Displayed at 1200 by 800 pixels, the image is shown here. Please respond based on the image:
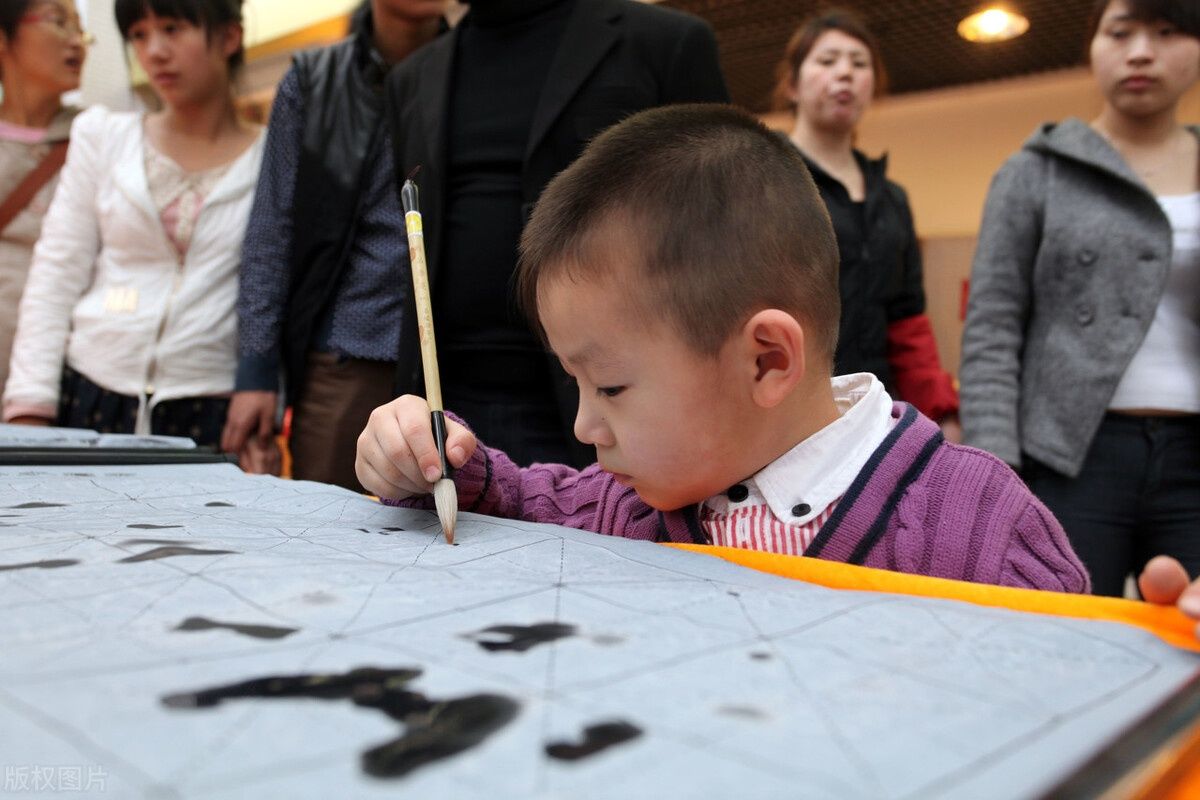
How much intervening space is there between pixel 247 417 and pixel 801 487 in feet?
3.07

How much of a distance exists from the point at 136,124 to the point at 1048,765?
5.22 ft

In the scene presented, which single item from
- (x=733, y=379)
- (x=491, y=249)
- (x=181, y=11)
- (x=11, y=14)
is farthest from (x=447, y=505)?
(x=11, y=14)

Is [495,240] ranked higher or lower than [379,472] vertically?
higher

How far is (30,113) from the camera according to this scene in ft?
5.76

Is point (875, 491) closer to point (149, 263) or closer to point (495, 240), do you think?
point (495, 240)

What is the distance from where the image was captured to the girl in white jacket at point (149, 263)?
1335mm

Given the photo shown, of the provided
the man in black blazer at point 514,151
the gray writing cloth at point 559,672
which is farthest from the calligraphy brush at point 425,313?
the man in black blazer at point 514,151

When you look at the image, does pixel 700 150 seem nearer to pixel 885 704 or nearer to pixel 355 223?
pixel 885 704

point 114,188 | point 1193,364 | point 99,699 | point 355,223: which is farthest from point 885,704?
point 114,188

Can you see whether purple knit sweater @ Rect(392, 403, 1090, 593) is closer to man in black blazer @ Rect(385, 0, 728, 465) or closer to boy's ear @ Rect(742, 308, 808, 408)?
boy's ear @ Rect(742, 308, 808, 408)

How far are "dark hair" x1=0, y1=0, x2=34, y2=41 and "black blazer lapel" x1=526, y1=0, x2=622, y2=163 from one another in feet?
4.24

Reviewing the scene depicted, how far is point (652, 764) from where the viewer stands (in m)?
0.23

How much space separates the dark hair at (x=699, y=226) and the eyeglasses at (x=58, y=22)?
5.33ft

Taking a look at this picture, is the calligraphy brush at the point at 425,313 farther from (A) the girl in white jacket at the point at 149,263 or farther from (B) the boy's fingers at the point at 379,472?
(A) the girl in white jacket at the point at 149,263
